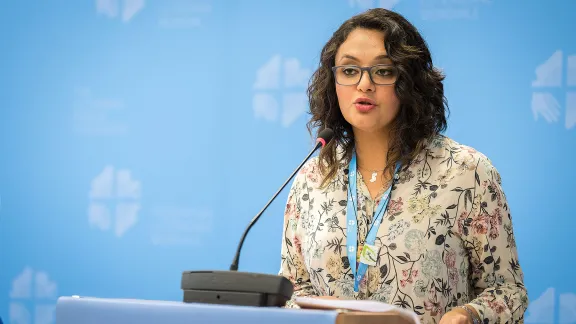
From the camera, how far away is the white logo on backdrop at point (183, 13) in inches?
139

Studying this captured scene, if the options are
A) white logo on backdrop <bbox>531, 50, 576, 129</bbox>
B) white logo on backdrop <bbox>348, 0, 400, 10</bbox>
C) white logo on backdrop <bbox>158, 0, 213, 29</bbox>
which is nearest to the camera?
white logo on backdrop <bbox>531, 50, 576, 129</bbox>

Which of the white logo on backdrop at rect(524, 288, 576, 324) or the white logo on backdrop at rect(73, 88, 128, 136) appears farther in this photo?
the white logo on backdrop at rect(73, 88, 128, 136)

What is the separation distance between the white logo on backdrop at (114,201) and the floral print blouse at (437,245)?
162cm

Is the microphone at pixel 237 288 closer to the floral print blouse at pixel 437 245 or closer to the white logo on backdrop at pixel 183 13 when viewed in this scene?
the floral print blouse at pixel 437 245

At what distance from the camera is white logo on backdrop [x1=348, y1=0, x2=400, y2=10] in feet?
10.6

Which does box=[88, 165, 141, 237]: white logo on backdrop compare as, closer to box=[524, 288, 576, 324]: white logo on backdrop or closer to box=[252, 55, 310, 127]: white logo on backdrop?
box=[252, 55, 310, 127]: white logo on backdrop

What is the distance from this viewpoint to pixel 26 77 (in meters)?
3.79

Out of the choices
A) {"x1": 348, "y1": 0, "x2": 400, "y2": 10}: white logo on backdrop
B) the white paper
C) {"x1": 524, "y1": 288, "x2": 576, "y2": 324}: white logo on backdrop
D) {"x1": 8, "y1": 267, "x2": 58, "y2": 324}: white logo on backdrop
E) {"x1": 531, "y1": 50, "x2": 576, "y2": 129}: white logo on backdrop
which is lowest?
{"x1": 8, "y1": 267, "x2": 58, "y2": 324}: white logo on backdrop

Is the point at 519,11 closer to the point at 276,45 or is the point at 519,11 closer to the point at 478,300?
the point at 276,45

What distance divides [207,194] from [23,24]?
4.24 feet

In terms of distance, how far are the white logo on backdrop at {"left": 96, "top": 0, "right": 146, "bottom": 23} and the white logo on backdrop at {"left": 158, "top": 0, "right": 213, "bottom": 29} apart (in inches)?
4.8

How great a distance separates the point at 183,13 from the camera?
11.7ft

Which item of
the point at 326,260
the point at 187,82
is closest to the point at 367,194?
the point at 326,260

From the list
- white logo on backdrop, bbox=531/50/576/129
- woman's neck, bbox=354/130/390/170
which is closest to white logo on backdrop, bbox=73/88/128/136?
woman's neck, bbox=354/130/390/170
